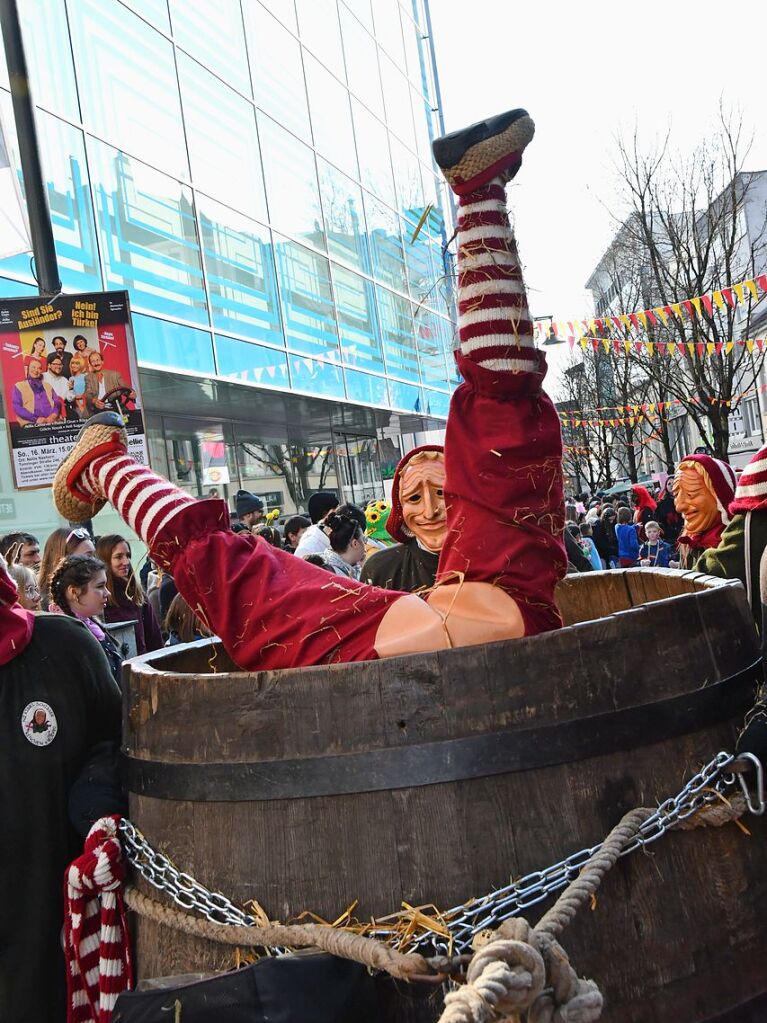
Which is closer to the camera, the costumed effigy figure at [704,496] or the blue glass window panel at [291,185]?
the costumed effigy figure at [704,496]

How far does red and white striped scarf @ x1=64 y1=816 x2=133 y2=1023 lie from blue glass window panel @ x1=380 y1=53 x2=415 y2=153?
2417 centimetres

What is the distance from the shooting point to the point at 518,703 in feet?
5.92

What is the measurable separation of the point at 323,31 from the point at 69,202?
440 inches

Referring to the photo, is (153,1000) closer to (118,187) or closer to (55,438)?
(55,438)

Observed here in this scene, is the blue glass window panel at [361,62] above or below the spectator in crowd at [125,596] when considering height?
above

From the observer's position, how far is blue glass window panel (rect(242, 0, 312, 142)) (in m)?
17.2

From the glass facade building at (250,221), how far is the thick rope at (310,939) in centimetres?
739

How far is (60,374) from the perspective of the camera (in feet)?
19.3

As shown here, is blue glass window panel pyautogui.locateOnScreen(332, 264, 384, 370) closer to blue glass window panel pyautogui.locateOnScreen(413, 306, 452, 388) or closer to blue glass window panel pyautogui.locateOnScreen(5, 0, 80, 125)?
blue glass window panel pyautogui.locateOnScreen(413, 306, 452, 388)

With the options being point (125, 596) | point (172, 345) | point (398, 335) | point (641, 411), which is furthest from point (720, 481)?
point (641, 411)

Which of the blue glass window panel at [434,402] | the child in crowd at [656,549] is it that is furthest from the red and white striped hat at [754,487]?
the blue glass window panel at [434,402]

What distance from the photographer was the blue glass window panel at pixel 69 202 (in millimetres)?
11180

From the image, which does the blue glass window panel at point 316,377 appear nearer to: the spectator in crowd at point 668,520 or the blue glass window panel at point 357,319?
the blue glass window panel at point 357,319

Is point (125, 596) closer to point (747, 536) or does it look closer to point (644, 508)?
point (747, 536)
